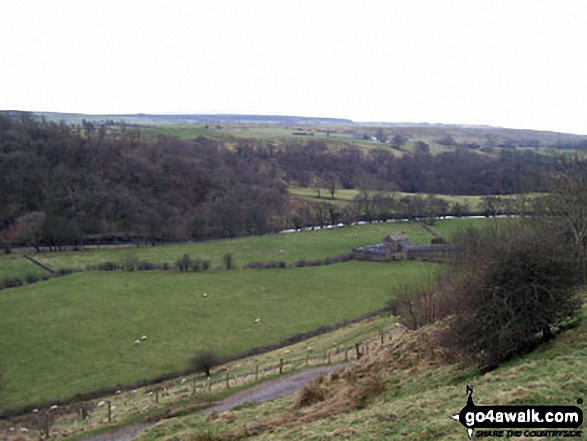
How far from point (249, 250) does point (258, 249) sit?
134cm

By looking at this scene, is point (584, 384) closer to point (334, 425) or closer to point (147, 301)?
point (334, 425)

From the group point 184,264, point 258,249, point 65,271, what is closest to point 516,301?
point 184,264

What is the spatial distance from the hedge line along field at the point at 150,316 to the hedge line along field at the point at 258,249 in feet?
24.8

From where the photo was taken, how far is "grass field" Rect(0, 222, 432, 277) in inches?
2484

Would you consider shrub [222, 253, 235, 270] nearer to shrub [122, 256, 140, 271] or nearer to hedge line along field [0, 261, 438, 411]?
hedge line along field [0, 261, 438, 411]

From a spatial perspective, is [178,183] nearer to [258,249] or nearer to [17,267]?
[258,249]

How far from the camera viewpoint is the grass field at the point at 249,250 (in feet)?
207

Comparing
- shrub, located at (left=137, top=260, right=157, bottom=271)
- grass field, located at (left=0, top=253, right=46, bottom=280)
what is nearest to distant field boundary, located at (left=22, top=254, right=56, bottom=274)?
grass field, located at (left=0, top=253, right=46, bottom=280)

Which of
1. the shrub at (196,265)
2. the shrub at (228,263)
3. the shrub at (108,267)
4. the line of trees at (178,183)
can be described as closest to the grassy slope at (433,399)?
the shrub at (196,265)

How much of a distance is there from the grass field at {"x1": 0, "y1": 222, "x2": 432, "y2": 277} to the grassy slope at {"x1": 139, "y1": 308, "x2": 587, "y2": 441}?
4261 centimetres

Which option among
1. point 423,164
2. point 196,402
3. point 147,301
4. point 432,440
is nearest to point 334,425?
point 432,440

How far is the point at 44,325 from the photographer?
133ft

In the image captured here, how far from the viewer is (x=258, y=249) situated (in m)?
70.8

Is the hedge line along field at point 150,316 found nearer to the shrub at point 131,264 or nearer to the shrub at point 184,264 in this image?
the shrub at point 184,264
